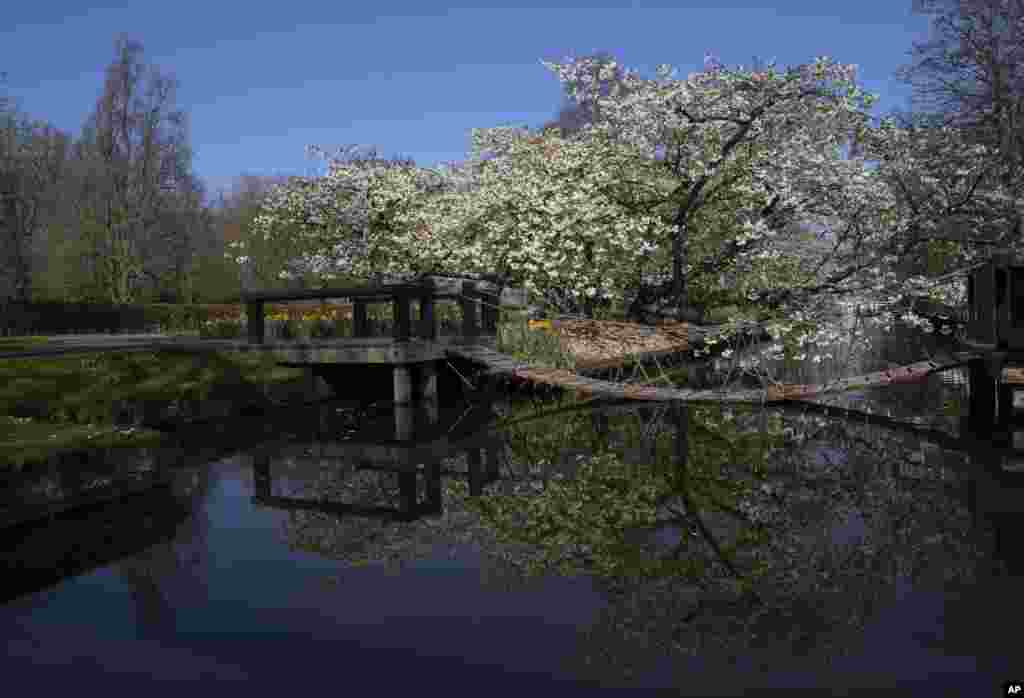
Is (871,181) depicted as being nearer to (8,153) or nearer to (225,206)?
(8,153)

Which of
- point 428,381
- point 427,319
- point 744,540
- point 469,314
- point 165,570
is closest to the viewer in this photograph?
point 165,570

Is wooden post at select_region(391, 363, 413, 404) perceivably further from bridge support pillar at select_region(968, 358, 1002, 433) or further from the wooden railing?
bridge support pillar at select_region(968, 358, 1002, 433)

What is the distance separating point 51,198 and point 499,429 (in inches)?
1558

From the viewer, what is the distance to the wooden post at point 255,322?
15711mm

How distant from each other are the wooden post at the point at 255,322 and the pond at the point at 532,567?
5052 millimetres

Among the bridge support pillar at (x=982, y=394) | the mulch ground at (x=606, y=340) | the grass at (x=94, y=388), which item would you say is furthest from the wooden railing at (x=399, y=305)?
the bridge support pillar at (x=982, y=394)

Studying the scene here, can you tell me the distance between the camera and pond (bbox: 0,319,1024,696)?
14.5ft

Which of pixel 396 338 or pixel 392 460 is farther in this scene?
pixel 396 338

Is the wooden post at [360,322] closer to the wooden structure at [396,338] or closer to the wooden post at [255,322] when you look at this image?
the wooden structure at [396,338]

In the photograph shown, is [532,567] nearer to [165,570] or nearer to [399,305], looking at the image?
[165,570]

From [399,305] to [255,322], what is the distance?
3.48m

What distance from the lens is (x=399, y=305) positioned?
1457 cm

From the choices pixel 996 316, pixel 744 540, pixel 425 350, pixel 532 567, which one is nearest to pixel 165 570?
pixel 532 567

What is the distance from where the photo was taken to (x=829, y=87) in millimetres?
15328
